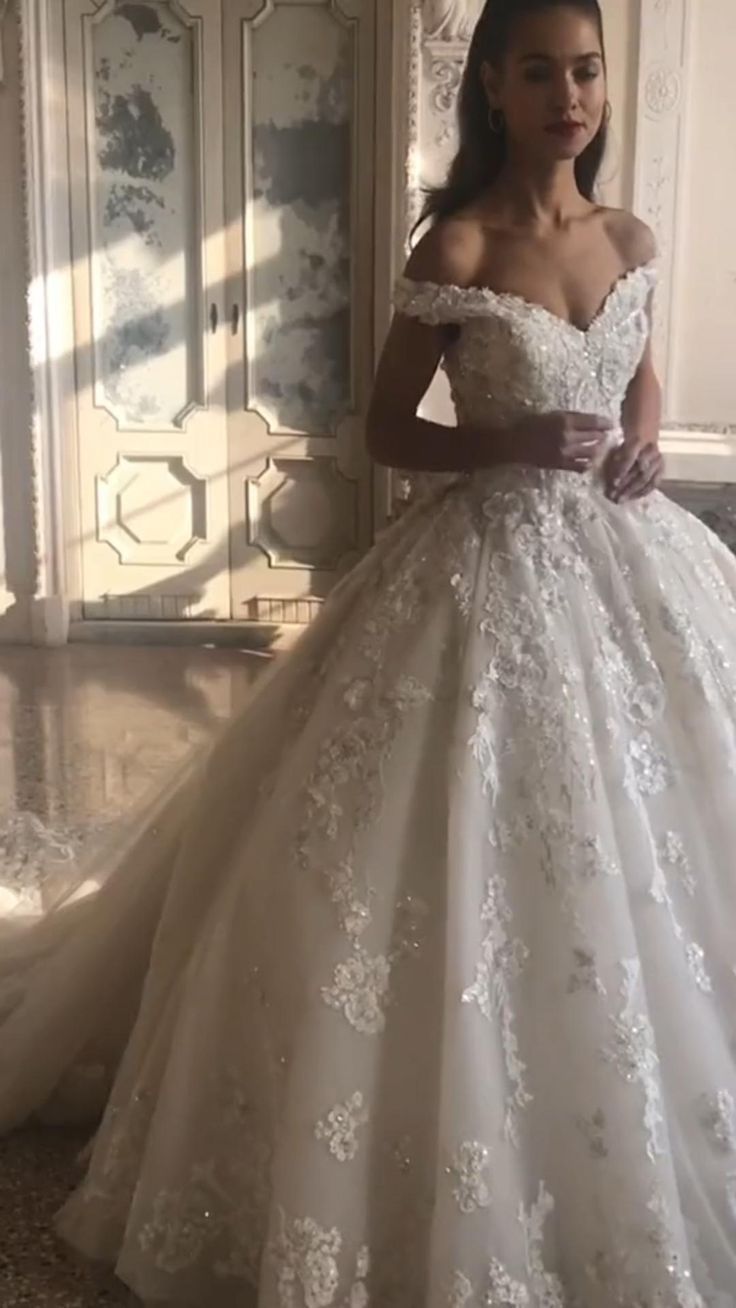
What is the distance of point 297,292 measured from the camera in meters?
4.61

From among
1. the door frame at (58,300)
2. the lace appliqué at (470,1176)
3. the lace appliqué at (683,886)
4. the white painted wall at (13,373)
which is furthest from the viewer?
the white painted wall at (13,373)

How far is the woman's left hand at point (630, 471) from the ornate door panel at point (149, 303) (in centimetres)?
325

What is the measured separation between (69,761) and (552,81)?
2.46 m

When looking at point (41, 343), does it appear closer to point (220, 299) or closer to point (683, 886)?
point (220, 299)

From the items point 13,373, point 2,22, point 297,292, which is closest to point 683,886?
point 297,292

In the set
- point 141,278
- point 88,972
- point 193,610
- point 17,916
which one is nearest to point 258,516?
point 193,610

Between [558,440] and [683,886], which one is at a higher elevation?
[558,440]

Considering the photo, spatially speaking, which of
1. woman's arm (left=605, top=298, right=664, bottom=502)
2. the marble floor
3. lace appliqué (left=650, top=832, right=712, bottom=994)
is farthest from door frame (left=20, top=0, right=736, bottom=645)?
lace appliqué (left=650, top=832, right=712, bottom=994)

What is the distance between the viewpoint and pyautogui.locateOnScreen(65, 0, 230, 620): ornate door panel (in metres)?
4.46

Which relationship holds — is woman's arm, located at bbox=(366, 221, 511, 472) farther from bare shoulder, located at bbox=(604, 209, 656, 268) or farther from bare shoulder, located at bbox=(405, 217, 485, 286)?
bare shoulder, located at bbox=(604, 209, 656, 268)

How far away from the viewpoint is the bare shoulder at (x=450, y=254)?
4.85ft

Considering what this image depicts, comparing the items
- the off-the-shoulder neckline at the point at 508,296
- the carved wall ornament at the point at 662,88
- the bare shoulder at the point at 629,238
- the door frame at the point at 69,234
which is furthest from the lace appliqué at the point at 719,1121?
the carved wall ornament at the point at 662,88

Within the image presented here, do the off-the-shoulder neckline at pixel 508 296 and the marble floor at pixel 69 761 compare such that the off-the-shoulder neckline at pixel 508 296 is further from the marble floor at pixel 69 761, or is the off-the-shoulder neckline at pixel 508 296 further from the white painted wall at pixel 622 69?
the white painted wall at pixel 622 69

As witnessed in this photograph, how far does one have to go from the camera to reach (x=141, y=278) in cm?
461
